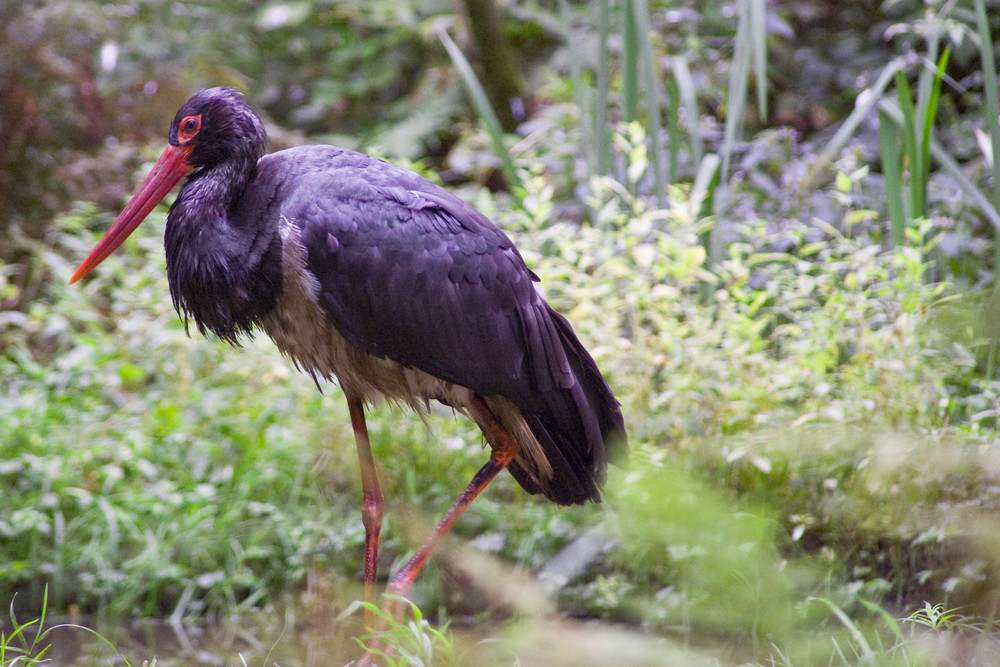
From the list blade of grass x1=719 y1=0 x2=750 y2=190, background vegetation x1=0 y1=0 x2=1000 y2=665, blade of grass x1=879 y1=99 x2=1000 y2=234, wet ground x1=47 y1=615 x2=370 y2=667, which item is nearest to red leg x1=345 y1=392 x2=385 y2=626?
background vegetation x1=0 y1=0 x2=1000 y2=665

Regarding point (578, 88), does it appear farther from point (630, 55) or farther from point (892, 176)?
point (892, 176)

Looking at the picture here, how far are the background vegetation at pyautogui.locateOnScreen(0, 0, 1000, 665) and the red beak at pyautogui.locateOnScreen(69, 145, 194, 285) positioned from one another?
3.36 feet

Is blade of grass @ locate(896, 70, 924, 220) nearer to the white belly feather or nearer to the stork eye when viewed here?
the white belly feather

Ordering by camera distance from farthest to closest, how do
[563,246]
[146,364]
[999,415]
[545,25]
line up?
[545,25], [146,364], [563,246], [999,415]

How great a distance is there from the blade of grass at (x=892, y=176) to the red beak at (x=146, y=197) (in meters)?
2.34

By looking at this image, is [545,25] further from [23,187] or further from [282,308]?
[282,308]

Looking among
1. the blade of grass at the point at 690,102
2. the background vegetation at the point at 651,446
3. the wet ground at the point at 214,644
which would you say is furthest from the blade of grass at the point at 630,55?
the wet ground at the point at 214,644

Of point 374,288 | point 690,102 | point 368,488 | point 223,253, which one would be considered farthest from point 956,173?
point 223,253

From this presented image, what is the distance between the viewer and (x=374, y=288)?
7.61ft

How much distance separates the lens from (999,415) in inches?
108

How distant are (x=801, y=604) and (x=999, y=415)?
79cm

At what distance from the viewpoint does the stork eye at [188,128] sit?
8.31 feet

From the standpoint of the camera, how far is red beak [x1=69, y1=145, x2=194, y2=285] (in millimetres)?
2576

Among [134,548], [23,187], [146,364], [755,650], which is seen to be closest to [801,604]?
[755,650]
